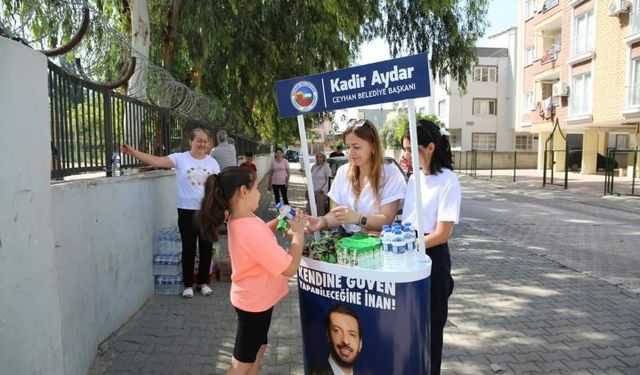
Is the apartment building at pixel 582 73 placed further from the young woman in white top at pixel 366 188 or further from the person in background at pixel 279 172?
the young woman in white top at pixel 366 188

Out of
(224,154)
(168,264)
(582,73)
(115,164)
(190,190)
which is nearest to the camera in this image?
(115,164)

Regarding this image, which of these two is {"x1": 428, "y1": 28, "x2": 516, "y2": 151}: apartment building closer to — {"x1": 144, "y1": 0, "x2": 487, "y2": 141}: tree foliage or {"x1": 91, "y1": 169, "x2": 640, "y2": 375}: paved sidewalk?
{"x1": 144, "y1": 0, "x2": 487, "y2": 141}: tree foliage

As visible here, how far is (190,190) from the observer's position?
5445 millimetres

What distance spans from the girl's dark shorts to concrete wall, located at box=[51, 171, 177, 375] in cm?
A: 113

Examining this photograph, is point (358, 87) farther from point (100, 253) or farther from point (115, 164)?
point (115, 164)

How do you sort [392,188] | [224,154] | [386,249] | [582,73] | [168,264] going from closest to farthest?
[386,249], [392,188], [168,264], [224,154], [582,73]

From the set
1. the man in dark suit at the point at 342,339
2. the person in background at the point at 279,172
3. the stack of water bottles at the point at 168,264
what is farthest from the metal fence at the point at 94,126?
the person in background at the point at 279,172

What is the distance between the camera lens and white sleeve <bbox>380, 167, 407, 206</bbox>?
3.16 meters

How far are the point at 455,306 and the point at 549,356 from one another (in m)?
1.43

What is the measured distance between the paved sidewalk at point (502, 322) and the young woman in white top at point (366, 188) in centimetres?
148

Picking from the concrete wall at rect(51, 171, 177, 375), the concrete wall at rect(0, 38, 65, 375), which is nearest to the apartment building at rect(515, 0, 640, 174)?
the concrete wall at rect(51, 171, 177, 375)

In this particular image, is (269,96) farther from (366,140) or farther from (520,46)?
(520,46)

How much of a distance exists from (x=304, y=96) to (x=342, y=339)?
52.9 inches

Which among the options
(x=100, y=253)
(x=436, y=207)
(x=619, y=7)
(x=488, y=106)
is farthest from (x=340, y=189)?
(x=488, y=106)
